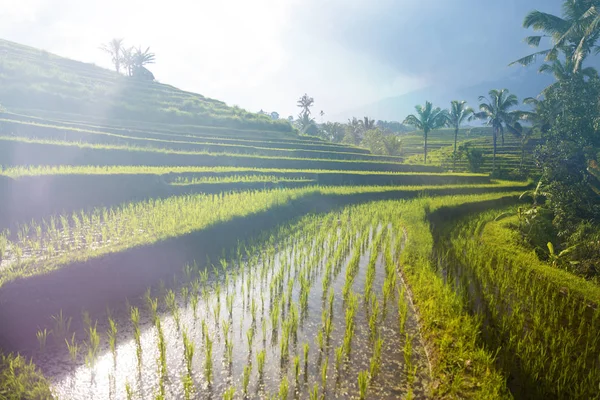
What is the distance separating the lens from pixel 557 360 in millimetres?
3873

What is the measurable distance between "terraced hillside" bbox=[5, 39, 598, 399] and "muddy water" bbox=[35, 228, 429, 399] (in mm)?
21

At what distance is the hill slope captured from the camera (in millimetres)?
19266

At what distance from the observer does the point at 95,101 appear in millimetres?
21688

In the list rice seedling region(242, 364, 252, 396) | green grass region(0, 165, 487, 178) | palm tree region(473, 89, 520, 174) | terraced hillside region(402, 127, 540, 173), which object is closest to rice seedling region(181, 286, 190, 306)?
rice seedling region(242, 364, 252, 396)

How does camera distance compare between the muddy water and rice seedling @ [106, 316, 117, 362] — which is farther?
rice seedling @ [106, 316, 117, 362]

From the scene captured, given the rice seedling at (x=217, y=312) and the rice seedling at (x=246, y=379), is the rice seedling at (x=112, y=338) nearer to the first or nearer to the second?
the rice seedling at (x=217, y=312)

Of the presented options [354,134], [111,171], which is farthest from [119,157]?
[354,134]

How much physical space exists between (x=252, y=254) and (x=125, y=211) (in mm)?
3438

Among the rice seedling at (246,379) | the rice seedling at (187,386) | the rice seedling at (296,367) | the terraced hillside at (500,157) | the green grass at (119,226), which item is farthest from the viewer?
the terraced hillside at (500,157)

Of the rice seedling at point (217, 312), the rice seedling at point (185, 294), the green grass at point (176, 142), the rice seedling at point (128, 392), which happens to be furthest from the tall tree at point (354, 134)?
the rice seedling at point (128, 392)

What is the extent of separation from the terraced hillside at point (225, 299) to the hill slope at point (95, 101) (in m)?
8.63

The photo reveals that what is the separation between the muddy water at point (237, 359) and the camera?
3576mm

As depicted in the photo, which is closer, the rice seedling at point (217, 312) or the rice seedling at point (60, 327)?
the rice seedling at point (60, 327)

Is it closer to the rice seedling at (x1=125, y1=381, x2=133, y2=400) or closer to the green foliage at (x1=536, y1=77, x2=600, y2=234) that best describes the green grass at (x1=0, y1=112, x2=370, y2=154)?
the rice seedling at (x1=125, y1=381, x2=133, y2=400)
